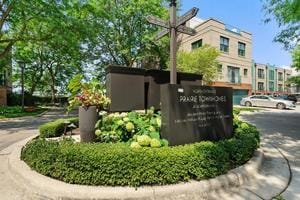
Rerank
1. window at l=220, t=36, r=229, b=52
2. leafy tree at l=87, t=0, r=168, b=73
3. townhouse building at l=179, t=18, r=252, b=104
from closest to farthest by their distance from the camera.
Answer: leafy tree at l=87, t=0, r=168, b=73
townhouse building at l=179, t=18, r=252, b=104
window at l=220, t=36, r=229, b=52

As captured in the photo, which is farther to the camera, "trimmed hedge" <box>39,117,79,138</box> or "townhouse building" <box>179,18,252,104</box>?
"townhouse building" <box>179,18,252,104</box>

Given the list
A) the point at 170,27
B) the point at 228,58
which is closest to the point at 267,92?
the point at 228,58

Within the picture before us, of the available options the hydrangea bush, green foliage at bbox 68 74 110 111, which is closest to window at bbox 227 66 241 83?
green foliage at bbox 68 74 110 111

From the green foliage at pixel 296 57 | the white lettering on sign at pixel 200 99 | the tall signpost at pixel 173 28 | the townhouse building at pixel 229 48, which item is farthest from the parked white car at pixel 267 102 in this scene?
the white lettering on sign at pixel 200 99

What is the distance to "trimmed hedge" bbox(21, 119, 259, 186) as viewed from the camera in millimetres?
4117

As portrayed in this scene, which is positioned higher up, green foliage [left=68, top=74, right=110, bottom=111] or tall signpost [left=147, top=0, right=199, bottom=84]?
tall signpost [left=147, top=0, right=199, bottom=84]

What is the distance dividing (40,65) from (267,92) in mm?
45182

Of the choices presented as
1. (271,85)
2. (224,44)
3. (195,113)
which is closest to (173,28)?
(195,113)

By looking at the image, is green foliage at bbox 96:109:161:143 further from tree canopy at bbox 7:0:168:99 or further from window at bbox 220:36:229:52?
window at bbox 220:36:229:52

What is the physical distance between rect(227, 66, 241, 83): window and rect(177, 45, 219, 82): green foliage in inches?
437

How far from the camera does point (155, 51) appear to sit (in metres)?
28.4

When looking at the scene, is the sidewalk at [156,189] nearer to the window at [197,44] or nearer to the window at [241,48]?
the window at [197,44]

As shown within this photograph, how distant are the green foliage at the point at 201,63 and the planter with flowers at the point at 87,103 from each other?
20.3 meters

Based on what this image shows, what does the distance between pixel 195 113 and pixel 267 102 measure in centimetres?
2733
